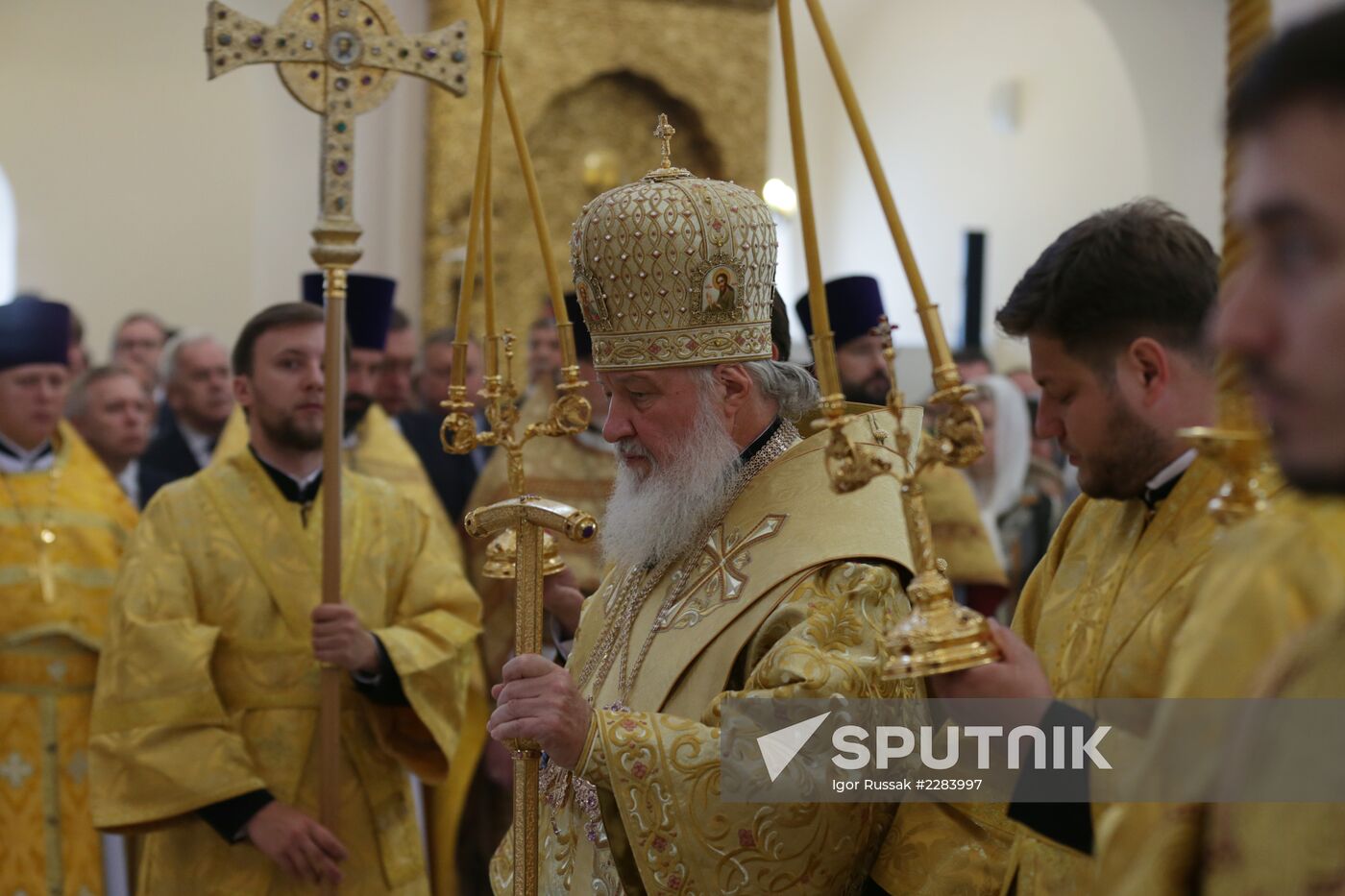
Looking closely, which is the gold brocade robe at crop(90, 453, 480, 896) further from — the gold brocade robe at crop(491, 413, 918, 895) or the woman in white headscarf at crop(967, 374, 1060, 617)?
the woman in white headscarf at crop(967, 374, 1060, 617)

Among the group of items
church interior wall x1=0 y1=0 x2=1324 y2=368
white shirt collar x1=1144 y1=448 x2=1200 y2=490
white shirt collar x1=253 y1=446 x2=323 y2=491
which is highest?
church interior wall x1=0 y1=0 x2=1324 y2=368

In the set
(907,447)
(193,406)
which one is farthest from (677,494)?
(193,406)

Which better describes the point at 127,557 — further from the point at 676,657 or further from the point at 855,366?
the point at 855,366

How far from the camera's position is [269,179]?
1219 cm

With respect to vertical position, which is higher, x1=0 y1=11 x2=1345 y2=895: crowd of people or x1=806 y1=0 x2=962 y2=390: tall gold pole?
x1=806 y1=0 x2=962 y2=390: tall gold pole

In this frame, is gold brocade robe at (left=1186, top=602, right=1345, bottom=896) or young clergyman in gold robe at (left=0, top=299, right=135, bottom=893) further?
young clergyman in gold robe at (left=0, top=299, right=135, bottom=893)

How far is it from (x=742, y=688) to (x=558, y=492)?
3.01 metres

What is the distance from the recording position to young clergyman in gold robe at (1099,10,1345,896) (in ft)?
3.62

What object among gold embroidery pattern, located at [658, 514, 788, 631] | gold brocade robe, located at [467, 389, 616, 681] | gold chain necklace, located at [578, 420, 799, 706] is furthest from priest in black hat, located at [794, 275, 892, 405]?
gold embroidery pattern, located at [658, 514, 788, 631]

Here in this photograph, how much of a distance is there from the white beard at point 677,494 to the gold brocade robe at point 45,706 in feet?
7.44

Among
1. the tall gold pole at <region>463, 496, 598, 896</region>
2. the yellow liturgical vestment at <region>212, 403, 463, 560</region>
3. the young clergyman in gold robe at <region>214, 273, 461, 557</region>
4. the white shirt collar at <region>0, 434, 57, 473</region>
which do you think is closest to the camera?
the tall gold pole at <region>463, 496, 598, 896</region>

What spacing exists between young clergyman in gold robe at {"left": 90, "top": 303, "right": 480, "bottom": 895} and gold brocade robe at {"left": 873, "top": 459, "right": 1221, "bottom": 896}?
1.72 metres

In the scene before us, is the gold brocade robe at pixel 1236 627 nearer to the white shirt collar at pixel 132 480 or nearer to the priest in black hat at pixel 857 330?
the priest in black hat at pixel 857 330

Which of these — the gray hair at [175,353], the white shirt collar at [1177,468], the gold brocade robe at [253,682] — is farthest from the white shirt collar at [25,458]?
the white shirt collar at [1177,468]
